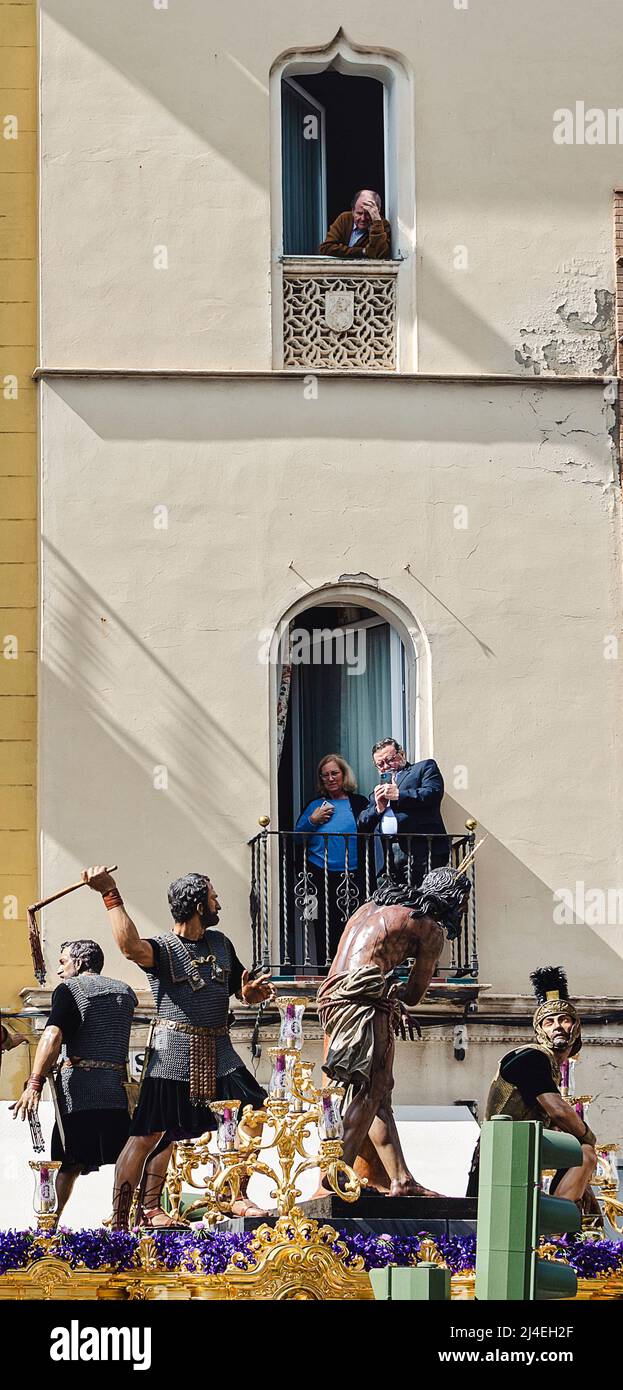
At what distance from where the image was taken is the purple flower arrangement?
1634 cm

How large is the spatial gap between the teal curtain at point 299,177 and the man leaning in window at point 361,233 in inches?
13.6

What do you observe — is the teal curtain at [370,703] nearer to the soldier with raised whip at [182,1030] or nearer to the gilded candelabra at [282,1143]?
the soldier with raised whip at [182,1030]

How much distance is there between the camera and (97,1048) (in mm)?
17969

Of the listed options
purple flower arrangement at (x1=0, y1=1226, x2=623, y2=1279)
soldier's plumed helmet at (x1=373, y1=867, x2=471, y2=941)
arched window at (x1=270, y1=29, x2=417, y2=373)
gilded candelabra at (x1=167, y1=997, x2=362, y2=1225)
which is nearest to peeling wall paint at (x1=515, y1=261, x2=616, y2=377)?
arched window at (x1=270, y1=29, x2=417, y2=373)

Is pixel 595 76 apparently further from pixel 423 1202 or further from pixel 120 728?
pixel 423 1202

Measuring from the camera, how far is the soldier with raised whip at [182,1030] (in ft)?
58.2

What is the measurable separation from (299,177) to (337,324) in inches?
51.8

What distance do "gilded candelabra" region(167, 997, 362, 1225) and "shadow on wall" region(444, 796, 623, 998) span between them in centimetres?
428

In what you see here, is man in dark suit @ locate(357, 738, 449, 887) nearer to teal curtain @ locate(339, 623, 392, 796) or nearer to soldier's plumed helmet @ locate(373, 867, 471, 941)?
teal curtain @ locate(339, 623, 392, 796)

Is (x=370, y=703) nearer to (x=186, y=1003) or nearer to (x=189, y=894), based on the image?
(x=189, y=894)

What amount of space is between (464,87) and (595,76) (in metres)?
0.94

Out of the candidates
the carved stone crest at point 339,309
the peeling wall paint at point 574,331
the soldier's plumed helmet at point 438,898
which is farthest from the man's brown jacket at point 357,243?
the soldier's plumed helmet at point 438,898

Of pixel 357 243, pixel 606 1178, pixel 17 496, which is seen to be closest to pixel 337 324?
pixel 357 243
